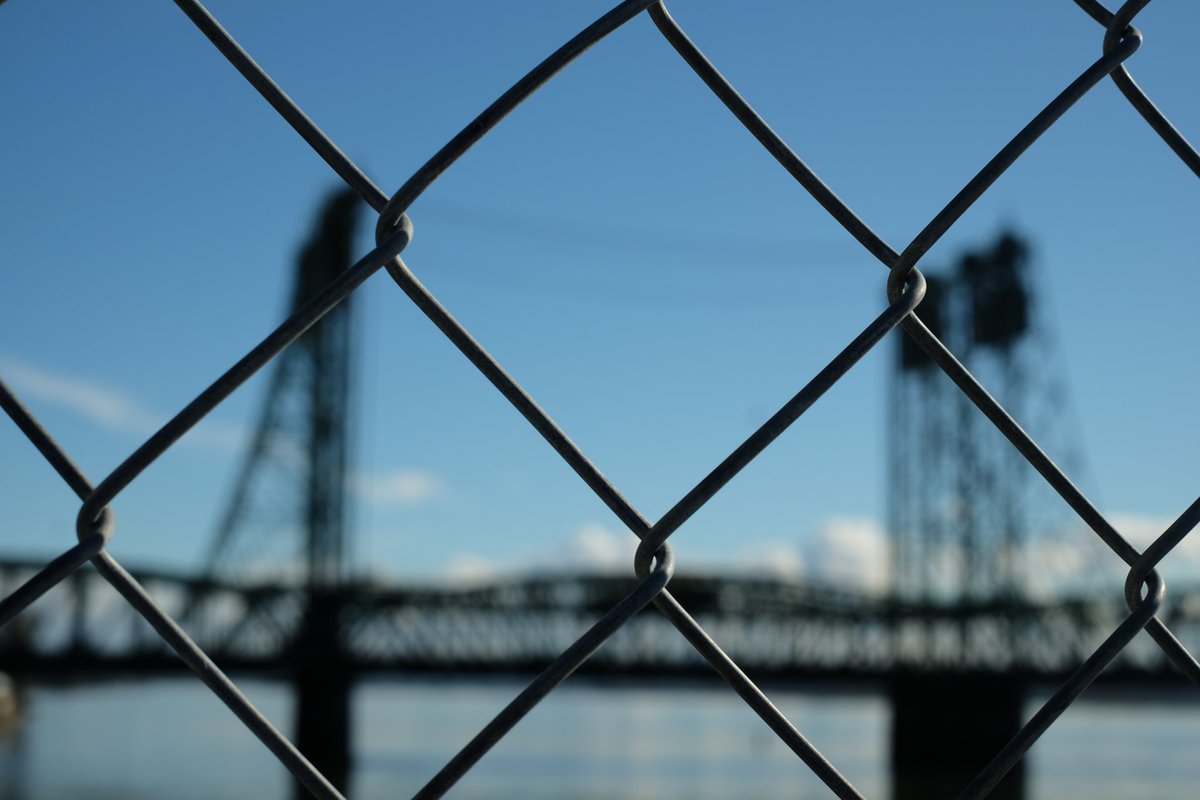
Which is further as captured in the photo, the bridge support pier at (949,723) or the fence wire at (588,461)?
the bridge support pier at (949,723)

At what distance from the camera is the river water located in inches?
1249

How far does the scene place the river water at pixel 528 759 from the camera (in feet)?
104

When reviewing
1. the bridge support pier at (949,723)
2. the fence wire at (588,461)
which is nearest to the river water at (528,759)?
the bridge support pier at (949,723)

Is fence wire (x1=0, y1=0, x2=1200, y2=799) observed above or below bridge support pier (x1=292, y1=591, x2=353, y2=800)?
below

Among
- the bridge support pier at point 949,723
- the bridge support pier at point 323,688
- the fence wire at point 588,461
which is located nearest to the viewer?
the fence wire at point 588,461

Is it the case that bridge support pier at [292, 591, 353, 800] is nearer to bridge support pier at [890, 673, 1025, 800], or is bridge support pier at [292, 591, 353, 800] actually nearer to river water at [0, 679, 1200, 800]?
river water at [0, 679, 1200, 800]

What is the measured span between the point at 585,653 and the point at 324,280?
33.9 meters

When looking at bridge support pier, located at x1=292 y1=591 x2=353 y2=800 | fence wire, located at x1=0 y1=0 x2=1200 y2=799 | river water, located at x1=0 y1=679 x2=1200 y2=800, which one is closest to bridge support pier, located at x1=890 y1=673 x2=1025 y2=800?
river water, located at x1=0 y1=679 x2=1200 y2=800

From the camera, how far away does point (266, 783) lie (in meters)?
32.0

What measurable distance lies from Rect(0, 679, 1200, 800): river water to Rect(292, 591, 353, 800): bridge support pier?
55.2 inches

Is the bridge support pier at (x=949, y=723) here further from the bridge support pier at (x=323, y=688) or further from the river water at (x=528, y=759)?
the bridge support pier at (x=323, y=688)

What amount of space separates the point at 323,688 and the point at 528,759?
1695 cm

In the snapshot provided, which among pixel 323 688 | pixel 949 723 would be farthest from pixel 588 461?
pixel 949 723

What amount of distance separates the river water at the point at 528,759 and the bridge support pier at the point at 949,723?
4.26 feet
